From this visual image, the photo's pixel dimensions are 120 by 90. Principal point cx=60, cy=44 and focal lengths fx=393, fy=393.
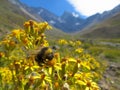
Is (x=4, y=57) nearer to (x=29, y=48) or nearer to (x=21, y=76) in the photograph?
(x=29, y=48)

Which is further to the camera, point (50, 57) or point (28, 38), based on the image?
point (28, 38)

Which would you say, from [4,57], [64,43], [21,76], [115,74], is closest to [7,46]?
[4,57]

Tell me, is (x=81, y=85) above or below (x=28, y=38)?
below

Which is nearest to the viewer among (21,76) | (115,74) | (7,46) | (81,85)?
(81,85)

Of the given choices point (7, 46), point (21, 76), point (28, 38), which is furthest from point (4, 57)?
point (21, 76)

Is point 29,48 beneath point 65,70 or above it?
above

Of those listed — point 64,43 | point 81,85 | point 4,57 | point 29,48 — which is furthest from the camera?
point 64,43

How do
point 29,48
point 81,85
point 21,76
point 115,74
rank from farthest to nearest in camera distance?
point 115,74 → point 29,48 → point 21,76 → point 81,85

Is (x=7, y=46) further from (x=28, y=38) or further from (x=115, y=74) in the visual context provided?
(x=115, y=74)

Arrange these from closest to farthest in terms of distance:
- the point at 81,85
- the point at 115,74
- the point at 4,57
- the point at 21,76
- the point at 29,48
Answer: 1. the point at 81,85
2. the point at 21,76
3. the point at 29,48
4. the point at 4,57
5. the point at 115,74
